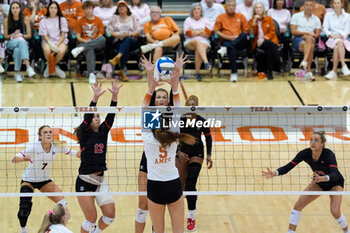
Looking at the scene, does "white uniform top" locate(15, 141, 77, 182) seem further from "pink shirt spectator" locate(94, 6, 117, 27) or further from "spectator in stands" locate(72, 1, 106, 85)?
"pink shirt spectator" locate(94, 6, 117, 27)

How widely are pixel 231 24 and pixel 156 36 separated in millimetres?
1770

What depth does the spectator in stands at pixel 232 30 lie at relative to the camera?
1478 centimetres

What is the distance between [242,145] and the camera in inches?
468

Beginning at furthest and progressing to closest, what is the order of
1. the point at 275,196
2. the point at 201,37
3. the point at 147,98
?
the point at 201,37 → the point at 275,196 → the point at 147,98

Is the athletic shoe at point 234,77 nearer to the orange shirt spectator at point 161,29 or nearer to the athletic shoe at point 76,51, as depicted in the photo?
the orange shirt spectator at point 161,29

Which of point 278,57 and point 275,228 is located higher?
point 278,57

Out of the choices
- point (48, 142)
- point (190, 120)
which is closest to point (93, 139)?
point (48, 142)

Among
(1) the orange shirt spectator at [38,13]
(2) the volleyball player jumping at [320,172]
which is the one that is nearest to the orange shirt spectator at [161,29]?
(1) the orange shirt spectator at [38,13]

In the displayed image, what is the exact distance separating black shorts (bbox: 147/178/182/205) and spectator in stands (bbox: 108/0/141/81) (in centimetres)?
771

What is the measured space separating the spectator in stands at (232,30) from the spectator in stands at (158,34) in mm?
1017

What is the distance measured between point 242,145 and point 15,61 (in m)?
5.62

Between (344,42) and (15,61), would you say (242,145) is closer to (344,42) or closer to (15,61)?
(344,42)

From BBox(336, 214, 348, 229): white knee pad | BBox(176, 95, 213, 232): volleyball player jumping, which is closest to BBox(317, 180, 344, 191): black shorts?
BBox(336, 214, 348, 229): white knee pad

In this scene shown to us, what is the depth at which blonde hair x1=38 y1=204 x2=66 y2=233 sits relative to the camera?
21.5 ft
